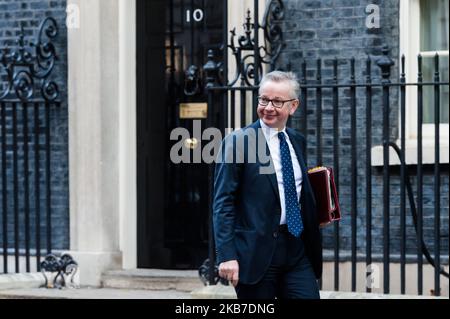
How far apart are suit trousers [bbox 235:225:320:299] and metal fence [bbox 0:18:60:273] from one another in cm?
445

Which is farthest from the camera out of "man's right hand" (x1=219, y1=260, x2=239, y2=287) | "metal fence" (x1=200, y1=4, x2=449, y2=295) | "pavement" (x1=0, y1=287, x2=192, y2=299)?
"pavement" (x1=0, y1=287, x2=192, y2=299)

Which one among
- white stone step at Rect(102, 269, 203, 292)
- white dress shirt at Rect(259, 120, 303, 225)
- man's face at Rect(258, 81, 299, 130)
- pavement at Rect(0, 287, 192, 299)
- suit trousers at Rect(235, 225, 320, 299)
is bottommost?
pavement at Rect(0, 287, 192, 299)

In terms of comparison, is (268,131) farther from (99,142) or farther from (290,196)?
(99,142)

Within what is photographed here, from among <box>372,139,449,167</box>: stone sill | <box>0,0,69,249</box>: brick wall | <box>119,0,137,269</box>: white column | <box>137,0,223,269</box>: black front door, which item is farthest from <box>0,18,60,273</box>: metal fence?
<box>372,139,449,167</box>: stone sill

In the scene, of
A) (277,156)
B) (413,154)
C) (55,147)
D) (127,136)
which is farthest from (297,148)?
(55,147)

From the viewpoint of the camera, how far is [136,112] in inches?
403

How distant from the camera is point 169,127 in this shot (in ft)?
33.5

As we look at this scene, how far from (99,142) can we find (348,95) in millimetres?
2258

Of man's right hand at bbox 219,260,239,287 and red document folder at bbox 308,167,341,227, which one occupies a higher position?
red document folder at bbox 308,167,341,227

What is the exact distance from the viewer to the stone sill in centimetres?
904

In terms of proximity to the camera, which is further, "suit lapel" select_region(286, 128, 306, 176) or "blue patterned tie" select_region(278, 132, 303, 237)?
"suit lapel" select_region(286, 128, 306, 176)

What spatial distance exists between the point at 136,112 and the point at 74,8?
1.08 metres

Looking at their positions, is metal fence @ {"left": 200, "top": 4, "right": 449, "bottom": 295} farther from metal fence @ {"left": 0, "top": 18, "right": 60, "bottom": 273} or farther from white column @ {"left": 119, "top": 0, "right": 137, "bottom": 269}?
metal fence @ {"left": 0, "top": 18, "right": 60, "bottom": 273}

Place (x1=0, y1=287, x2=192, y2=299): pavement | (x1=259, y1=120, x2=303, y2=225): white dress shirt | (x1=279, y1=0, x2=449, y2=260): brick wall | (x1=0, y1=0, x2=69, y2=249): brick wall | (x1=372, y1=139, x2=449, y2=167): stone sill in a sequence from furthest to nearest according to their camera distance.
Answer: (x1=0, y1=0, x2=69, y2=249): brick wall < (x1=0, y1=287, x2=192, y2=299): pavement < (x1=279, y1=0, x2=449, y2=260): brick wall < (x1=372, y1=139, x2=449, y2=167): stone sill < (x1=259, y1=120, x2=303, y2=225): white dress shirt
